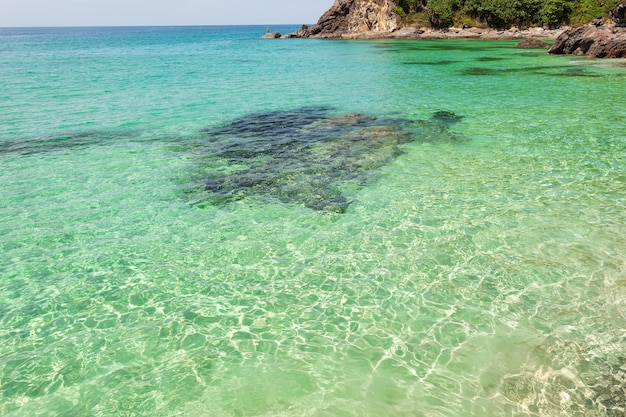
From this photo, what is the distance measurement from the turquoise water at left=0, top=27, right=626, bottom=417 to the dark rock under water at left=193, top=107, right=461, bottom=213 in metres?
0.18

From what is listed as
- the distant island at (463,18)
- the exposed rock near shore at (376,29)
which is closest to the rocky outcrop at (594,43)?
the distant island at (463,18)

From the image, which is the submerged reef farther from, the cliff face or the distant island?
the cliff face

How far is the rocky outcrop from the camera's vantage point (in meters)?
44.3

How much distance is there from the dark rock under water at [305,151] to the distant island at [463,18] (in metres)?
75.5

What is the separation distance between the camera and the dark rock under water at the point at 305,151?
13.1 metres

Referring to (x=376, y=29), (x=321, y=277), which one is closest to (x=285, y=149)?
(x=321, y=277)

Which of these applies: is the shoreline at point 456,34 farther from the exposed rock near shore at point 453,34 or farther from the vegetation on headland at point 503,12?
the vegetation on headland at point 503,12

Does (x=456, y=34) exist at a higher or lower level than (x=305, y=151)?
higher

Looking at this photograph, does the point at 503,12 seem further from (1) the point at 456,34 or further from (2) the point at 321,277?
(2) the point at 321,277

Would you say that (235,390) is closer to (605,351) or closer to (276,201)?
(605,351)

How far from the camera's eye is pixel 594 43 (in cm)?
4728

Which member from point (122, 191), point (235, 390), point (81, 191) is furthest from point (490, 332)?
point (81, 191)

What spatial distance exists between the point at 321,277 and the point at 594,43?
180ft

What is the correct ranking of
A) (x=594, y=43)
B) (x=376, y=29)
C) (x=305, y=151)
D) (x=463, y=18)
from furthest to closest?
(x=376, y=29)
(x=463, y=18)
(x=594, y=43)
(x=305, y=151)
